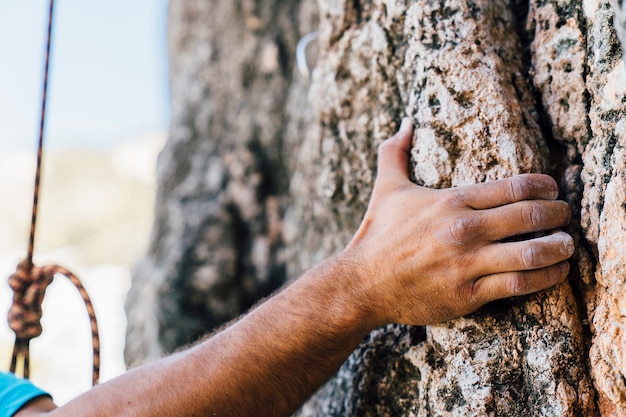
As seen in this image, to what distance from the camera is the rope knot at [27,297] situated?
1.76m

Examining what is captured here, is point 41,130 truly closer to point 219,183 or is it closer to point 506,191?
point 219,183

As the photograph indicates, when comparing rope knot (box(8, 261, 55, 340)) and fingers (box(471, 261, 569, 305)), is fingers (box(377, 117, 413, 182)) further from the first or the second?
rope knot (box(8, 261, 55, 340))

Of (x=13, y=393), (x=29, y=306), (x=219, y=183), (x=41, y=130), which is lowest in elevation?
(x=13, y=393)

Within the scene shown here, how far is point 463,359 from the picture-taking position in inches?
51.3

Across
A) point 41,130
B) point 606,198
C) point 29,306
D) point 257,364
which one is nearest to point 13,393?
point 29,306

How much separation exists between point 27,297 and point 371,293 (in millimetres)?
1086

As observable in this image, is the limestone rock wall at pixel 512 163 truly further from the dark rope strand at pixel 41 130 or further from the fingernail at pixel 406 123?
the dark rope strand at pixel 41 130

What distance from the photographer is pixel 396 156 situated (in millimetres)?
1462

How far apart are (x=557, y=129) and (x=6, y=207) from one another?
10480mm

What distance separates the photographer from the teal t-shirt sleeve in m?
1.41

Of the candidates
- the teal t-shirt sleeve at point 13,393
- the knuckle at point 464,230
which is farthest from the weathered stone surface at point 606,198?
the teal t-shirt sleeve at point 13,393

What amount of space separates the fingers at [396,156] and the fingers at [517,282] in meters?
0.34

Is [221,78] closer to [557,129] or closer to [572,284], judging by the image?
[557,129]

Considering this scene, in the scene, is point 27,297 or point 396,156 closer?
point 396,156
